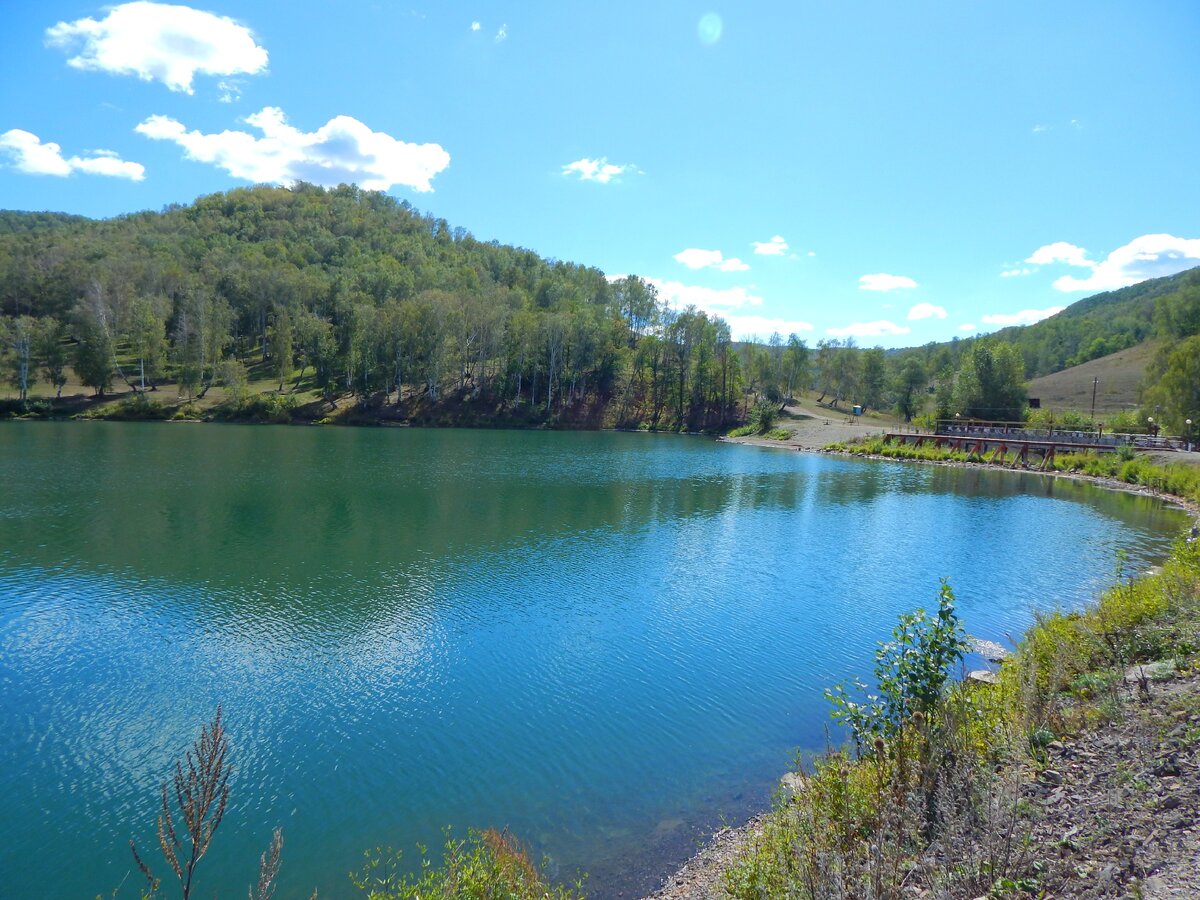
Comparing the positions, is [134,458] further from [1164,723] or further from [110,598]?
[1164,723]

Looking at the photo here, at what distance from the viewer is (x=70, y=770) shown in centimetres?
1246

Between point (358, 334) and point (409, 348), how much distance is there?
7659mm

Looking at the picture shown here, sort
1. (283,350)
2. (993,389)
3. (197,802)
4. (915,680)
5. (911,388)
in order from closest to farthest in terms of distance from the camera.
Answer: (197,802) → (915,680) → (993,389) → (283,350) → (911,388)

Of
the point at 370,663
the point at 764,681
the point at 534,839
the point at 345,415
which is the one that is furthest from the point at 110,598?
the point at 345,415

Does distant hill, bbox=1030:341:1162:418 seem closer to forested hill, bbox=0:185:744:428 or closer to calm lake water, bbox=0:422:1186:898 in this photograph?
forested hill, bbox=0:185:744:428

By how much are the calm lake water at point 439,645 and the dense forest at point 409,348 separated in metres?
52.5

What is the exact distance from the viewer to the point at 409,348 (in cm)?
10212

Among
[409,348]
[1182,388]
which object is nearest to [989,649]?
[1182,388]

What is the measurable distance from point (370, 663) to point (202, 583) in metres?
10.0

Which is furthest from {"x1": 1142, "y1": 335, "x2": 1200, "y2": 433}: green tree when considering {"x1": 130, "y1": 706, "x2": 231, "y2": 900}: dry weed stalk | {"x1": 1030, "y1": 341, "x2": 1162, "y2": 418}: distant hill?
{"x1": 130, "y1": 706, "x2": 231, "y2": 900}: dry weed stalk

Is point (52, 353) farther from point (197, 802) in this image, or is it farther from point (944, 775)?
point (944, 775)

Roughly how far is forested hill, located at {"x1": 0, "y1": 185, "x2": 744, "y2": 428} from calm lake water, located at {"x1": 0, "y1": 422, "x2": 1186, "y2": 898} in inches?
2193

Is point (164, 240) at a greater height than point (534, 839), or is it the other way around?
point (164, 240)

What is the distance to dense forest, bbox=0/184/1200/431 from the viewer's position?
94062 mm
